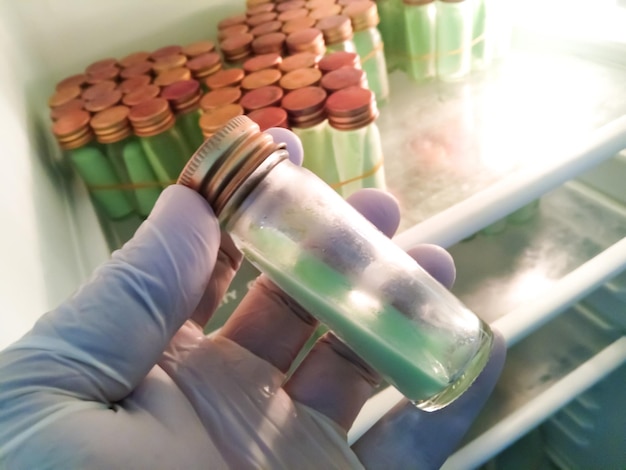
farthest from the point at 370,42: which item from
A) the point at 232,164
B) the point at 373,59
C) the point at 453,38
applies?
the point at 232,164

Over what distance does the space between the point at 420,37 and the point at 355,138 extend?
328mm

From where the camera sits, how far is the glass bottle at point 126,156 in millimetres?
644

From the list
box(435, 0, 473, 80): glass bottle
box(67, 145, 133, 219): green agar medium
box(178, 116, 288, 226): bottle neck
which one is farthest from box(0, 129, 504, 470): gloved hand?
box(435, 0, 473, 80): glass bottle

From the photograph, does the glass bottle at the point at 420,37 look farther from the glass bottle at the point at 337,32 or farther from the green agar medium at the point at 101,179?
the green agar medium at the point at 101,179

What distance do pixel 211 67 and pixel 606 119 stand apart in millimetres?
533

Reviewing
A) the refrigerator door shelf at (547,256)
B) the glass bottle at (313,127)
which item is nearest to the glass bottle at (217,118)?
the glass bottle at (313,127)

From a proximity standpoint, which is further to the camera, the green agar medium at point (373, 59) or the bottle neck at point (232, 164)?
the green agar medium at point (373, 59)

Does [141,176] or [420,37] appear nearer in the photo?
[141,176]

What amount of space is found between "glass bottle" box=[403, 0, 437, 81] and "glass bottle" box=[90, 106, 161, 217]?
0.45 metres

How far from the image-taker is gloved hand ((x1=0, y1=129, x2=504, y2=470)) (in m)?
0.33

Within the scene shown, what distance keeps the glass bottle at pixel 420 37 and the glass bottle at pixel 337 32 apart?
113mm

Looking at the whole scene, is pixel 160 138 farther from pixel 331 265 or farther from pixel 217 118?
pixel 331 265

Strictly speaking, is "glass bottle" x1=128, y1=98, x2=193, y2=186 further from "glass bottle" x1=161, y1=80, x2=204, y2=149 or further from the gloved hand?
the gloved hand

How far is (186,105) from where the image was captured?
0.67 meters
